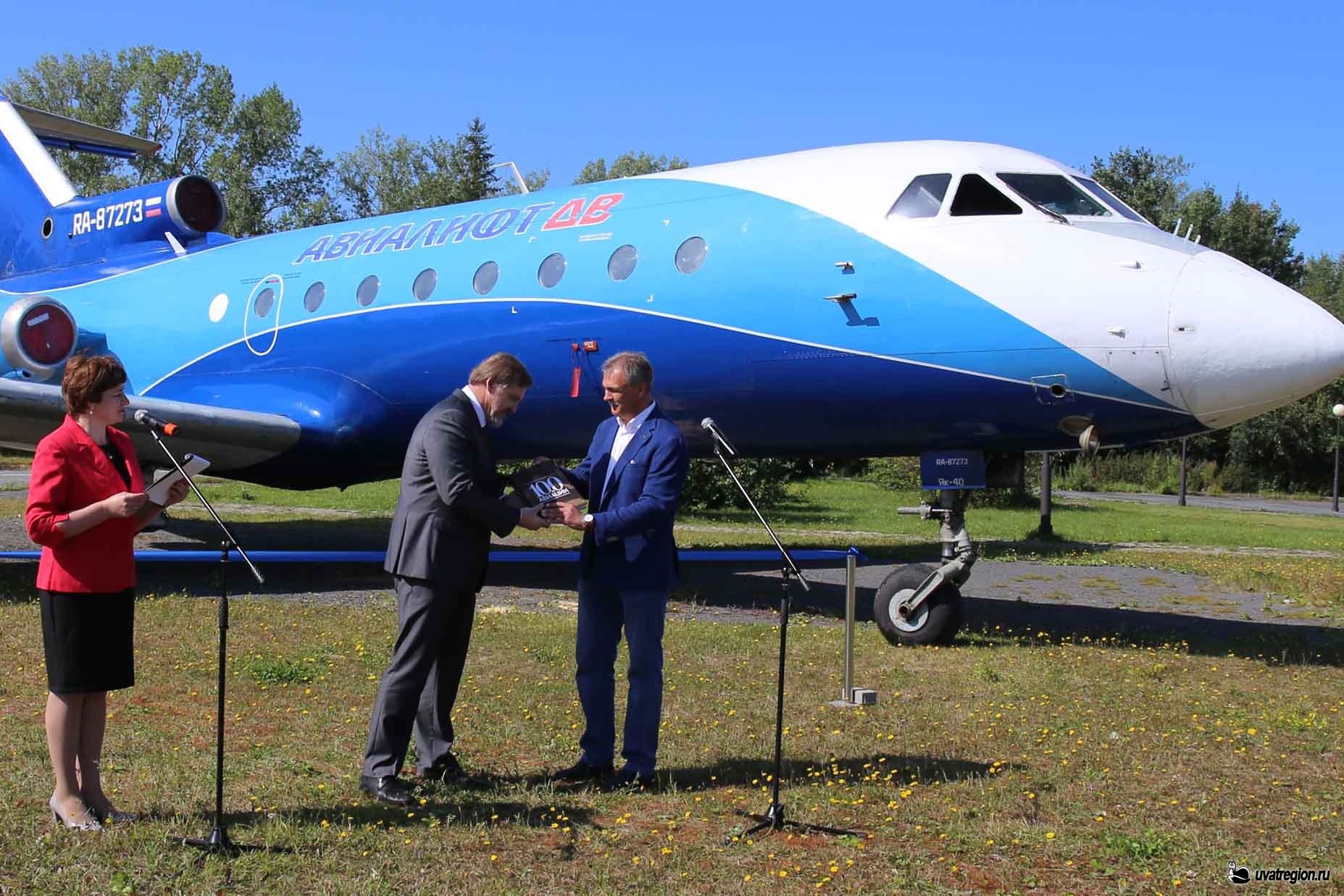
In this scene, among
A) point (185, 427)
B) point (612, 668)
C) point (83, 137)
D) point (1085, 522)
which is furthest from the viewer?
point (1085, 522)

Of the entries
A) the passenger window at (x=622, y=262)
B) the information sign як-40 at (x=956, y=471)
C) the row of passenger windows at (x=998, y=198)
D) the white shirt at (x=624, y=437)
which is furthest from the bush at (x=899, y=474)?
the white shirt at (x=624, y=437)

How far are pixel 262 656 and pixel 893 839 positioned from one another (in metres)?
5.19

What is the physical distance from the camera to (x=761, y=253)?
1020cm

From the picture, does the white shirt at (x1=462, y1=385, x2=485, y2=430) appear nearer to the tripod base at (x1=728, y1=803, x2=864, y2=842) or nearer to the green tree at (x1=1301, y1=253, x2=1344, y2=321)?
the tripod base at (x1=728, y1=803, x2=864, y2=842)

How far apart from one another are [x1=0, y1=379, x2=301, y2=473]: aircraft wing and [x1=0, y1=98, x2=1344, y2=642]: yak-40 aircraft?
0.04m

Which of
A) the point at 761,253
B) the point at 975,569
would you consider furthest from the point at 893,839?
the point at 975,569

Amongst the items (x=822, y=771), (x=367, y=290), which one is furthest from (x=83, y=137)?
(x=822, y=771)

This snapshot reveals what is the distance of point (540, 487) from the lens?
5.91 meters

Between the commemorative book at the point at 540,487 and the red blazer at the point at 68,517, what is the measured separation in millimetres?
1657

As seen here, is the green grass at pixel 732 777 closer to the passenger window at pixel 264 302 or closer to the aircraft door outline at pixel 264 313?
the aircraft door outline at pixel 264 313

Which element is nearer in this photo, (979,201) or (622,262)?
(979,201)

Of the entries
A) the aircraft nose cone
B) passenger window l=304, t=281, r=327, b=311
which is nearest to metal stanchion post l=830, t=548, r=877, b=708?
the aircraft nose cone

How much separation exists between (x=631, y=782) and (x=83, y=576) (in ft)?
Result: 8.37

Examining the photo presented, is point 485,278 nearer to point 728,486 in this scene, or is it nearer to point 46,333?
point 46,333
